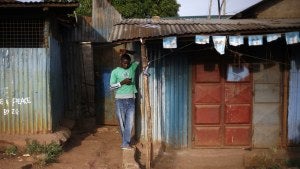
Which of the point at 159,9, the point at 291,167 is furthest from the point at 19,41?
the point at 159,9

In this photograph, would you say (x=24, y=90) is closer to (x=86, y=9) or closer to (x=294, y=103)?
(x=294, y=103)

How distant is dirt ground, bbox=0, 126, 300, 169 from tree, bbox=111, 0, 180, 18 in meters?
13.9

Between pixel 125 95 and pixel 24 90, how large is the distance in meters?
2.66

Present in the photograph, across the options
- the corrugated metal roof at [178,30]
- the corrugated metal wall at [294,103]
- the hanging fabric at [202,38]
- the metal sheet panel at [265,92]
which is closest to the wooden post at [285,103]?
the corrugated metal wall at [294,103]

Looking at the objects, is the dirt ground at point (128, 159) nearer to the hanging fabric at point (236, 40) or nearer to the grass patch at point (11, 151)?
the grass patch at point (11, 151)

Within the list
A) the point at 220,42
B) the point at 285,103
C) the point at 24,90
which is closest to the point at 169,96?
the point at 220,42

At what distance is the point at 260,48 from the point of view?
9.41m

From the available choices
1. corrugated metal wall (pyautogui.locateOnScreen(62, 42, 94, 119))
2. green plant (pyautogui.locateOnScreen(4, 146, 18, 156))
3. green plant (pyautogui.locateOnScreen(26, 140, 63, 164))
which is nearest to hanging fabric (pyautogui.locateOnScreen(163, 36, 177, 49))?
green plant (pyautogui.locateOnScreen(26, 140, 63, 164))

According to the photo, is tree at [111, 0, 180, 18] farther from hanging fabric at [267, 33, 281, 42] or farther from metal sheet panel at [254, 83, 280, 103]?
hanging fabric at [267, 33, 281, 42]

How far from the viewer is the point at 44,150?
8555 mm

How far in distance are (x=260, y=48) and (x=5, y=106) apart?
677 cm

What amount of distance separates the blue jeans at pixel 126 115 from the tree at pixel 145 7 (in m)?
14.6

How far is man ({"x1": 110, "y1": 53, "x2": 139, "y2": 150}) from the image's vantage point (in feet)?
28.3

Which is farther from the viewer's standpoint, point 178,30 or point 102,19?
point 102,19
